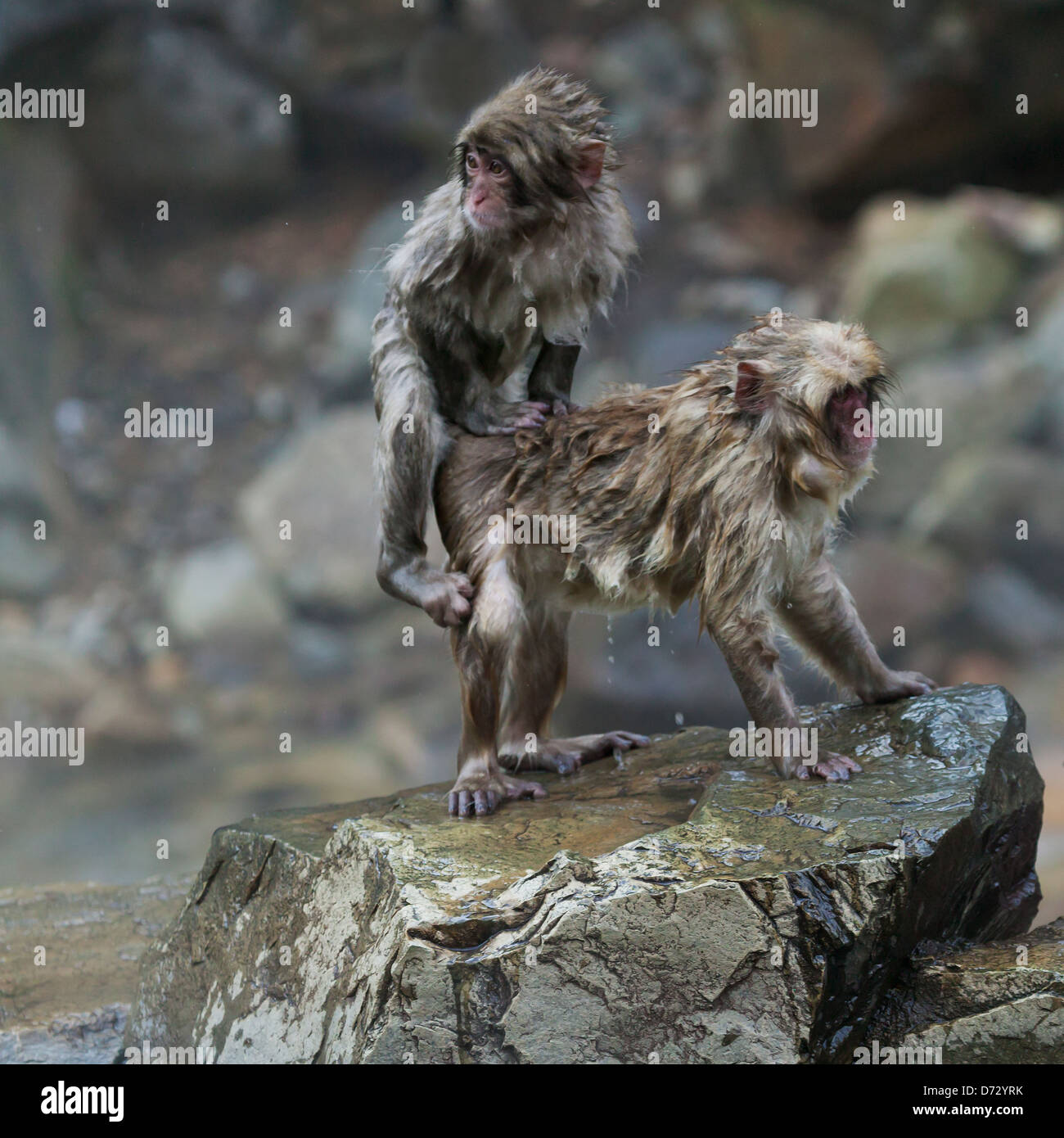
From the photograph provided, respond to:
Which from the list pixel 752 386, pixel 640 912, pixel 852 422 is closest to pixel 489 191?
pixel 752 386

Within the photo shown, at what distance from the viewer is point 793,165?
17.8 meters

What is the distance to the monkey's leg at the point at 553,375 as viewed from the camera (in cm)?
672

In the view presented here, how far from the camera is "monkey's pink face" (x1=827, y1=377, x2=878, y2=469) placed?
5.52m

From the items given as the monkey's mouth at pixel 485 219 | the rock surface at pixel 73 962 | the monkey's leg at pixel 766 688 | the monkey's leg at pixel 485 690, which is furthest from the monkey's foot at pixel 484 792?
the monkey's mouth at pixel 485 219

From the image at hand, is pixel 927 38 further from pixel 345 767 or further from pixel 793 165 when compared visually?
pixel 345 767

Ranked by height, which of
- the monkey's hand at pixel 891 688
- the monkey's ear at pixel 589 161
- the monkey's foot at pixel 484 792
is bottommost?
the monkey's foot at pixel 484 792

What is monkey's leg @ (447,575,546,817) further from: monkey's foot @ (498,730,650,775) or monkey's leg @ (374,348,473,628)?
monkey's foot @ (498,730,650,775)

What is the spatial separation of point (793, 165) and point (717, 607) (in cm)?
1366

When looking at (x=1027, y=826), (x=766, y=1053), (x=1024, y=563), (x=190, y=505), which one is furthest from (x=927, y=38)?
(x=766, y=1053)

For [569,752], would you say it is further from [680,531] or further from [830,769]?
[830,769]

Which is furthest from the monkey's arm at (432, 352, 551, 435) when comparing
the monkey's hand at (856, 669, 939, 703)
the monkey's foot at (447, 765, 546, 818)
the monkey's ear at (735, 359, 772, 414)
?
the monkey's hand at (856, 669, 939, 703)

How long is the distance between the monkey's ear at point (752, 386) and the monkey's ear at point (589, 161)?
136cm

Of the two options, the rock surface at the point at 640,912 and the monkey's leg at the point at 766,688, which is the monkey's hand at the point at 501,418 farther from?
the rock surface at the point at 640,912

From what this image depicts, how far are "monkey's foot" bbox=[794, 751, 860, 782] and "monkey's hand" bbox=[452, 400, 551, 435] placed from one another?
2.15m
